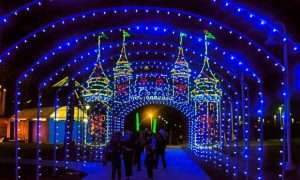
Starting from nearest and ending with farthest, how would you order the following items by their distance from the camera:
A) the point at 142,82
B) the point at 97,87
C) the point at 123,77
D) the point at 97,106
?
the point at 97,87 → the point at 123,77 → the point at 97,106 → the point at 142,82

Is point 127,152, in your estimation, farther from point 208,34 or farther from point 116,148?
point 208,34

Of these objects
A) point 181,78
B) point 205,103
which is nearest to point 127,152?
point 181,78

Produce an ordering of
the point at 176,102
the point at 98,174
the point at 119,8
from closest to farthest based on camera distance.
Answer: the point at 119,8, the point at 98,174, the point at 176,102

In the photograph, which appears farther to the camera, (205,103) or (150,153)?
(205,103)

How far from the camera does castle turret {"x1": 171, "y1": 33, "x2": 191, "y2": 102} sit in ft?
96.0

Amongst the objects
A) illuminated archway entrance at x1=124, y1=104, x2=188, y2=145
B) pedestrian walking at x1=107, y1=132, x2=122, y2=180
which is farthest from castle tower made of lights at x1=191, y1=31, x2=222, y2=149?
illuminated archway entrance at x1=124, y1=104, x2=188, y2=145

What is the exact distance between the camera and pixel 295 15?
96.8ft

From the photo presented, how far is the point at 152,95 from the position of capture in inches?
1431

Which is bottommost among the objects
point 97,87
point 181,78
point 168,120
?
point 168,120

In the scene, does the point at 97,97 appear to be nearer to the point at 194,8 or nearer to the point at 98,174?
the point at 194,8

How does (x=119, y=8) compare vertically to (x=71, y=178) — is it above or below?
above

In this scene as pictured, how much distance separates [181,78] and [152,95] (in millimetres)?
4401

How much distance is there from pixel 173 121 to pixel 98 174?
38.7 metres

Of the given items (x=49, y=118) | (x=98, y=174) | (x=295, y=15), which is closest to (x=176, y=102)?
(x=295, y=15)
